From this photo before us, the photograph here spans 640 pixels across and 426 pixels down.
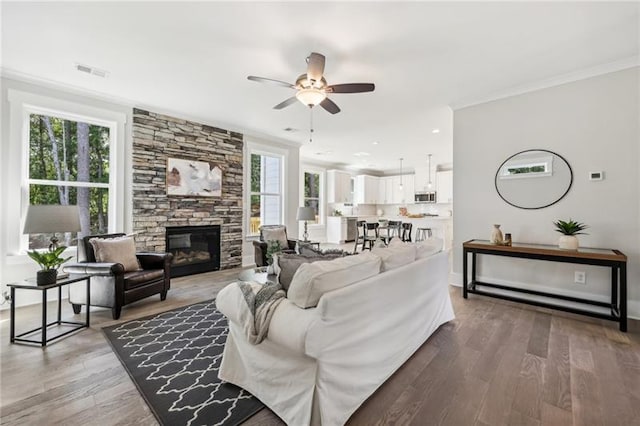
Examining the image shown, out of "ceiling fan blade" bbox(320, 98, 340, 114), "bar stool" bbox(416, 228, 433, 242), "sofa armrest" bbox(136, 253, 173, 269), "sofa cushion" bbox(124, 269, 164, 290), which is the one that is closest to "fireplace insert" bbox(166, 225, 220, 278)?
"sofa armrest" bbox(136, 253, 173, 269)

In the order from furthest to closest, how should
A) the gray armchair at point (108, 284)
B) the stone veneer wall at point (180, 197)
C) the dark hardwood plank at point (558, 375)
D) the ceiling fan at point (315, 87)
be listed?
1. the stone veneer wall at point (180, 197)
2. the gray armchair at point (108, 284)
3. the ceiling fan at point (315, 87)
4. the dark hardwood plank at point (558, 375)

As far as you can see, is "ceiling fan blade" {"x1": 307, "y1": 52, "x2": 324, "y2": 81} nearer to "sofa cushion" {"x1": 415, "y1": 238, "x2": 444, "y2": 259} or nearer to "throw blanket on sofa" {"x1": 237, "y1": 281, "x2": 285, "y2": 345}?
"sofa cushion" {"x1": 415, "y1": 238, "x2": 444, "y2": 259}

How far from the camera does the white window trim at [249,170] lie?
5.76 metres

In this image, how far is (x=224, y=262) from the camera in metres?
5.34

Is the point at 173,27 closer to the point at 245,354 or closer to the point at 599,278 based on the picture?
the point at 245,354

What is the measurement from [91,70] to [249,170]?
2930 millimetres

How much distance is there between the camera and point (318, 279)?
152 centimetres

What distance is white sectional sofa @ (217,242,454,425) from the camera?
1.41m

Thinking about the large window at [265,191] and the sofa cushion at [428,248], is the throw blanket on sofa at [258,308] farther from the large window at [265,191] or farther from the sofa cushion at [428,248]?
the large window at [265,191]

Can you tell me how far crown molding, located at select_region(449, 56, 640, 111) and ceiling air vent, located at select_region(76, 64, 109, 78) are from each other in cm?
461

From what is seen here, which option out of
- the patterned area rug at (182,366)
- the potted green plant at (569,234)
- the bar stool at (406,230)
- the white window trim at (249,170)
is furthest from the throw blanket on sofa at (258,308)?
the bar stool at (406,230)

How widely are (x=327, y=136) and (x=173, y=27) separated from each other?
3941mm

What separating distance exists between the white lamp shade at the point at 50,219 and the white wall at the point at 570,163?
4.72m

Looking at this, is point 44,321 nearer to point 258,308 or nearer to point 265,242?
point 258,308
